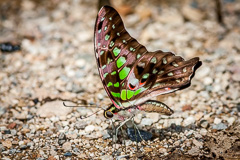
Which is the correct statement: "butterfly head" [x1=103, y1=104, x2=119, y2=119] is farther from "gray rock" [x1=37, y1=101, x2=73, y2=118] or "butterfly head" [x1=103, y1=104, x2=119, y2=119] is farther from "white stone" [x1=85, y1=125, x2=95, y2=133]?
"gray rock" [x1=37, y1=101, x2=73, y2=118]

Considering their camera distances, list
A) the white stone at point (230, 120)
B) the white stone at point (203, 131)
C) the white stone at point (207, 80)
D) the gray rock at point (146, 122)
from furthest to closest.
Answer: the white stone at point (207, 80)
the gray rock at point (146, 122)
the white stone at point (230, 120)
the white stone at point (203, 131)

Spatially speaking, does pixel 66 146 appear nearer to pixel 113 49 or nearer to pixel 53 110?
pixel 53 110

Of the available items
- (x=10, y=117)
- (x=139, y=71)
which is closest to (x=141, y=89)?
(x=139, y=71)

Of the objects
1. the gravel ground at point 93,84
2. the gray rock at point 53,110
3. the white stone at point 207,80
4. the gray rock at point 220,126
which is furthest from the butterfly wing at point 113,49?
the white stone at point 207,80

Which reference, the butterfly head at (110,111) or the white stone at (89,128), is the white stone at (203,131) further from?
the white stone at (89,128)

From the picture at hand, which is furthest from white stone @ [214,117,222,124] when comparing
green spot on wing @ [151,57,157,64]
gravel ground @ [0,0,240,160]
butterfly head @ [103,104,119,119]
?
butterfly head @ [103,104,119,119]

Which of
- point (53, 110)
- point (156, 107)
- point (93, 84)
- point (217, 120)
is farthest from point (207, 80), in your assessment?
point (53, 110)

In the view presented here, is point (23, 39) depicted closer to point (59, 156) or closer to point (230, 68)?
point (59, 156)
